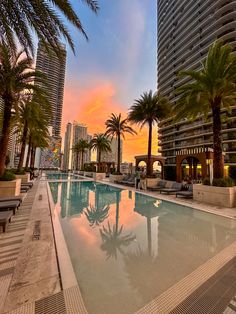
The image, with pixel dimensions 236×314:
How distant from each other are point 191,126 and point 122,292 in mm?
52161

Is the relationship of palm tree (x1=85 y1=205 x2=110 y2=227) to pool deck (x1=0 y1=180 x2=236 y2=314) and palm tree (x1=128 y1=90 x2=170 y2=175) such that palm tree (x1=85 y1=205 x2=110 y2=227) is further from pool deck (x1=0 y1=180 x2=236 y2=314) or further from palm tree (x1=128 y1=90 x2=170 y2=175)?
palm tree (x1=128 y1=90 x2=170 y2=175)

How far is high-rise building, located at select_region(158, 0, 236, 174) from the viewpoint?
4041 centimetres

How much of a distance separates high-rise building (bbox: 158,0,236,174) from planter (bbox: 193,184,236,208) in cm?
3077

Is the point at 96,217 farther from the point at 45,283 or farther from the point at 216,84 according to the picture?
the point at 216,84

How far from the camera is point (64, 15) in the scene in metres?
5.20

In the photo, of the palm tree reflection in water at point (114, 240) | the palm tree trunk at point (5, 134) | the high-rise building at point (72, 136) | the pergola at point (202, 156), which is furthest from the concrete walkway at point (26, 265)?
the high-rise building at point (72, 136)

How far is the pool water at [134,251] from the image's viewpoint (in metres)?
2.52

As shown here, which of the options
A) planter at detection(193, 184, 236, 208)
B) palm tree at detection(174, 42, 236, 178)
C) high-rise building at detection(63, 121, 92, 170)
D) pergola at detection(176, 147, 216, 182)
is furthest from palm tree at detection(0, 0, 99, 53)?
high-rise building at detection(63, 121, 92, 170)

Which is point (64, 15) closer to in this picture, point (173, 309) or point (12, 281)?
point (12, 281)

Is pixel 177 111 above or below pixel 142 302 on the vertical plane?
above

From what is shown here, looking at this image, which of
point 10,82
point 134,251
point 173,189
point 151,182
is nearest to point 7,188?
point 10,82

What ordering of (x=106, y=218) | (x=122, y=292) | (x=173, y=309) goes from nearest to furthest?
(x=173, y=309) → (x=122, y=292) → (x=106, y=218)

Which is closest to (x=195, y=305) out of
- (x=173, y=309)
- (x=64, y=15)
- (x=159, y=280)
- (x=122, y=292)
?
(x=173, y=309)

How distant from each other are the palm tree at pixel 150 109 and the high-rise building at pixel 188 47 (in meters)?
22.0
